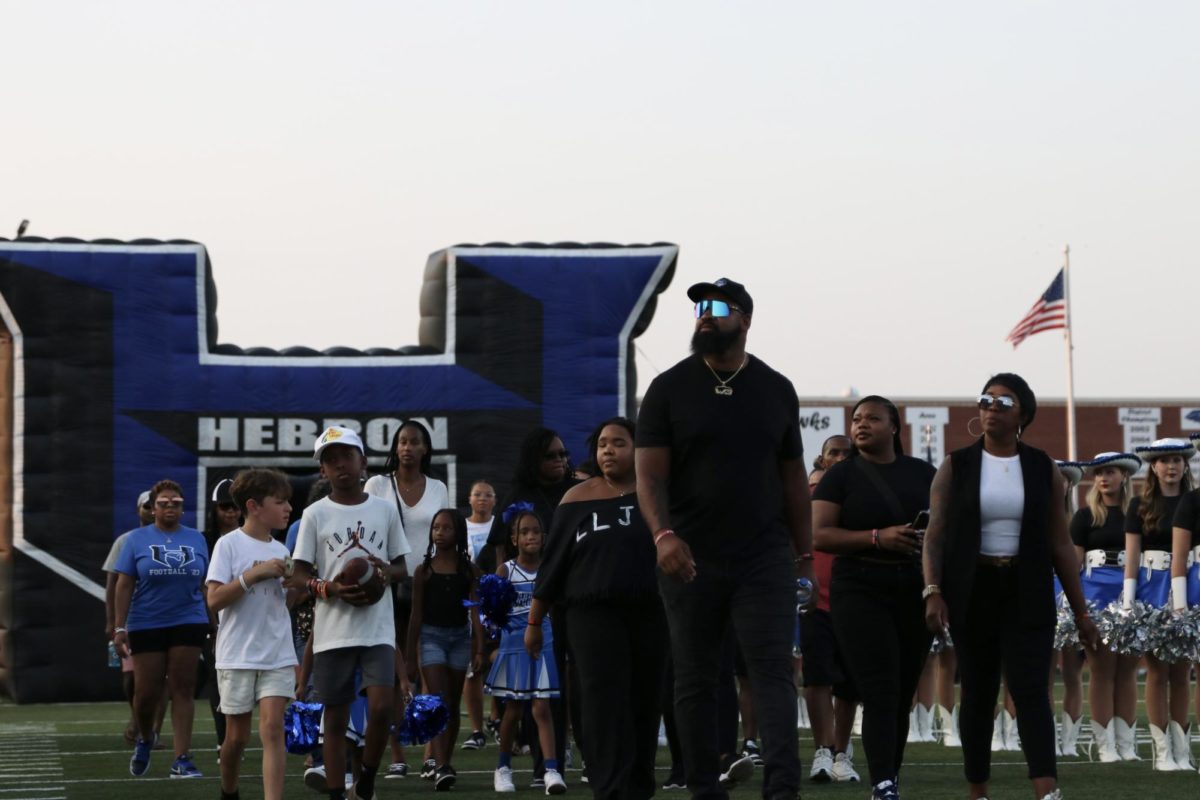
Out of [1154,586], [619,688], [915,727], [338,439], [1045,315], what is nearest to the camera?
[619,688]

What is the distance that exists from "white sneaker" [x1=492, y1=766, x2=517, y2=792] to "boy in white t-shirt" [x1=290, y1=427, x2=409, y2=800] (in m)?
2.17

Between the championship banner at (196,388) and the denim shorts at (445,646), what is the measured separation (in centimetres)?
935

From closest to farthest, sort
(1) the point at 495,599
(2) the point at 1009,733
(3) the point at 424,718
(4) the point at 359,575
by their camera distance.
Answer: (4) the point at 359,575 < (3) the point at 424,718 < (1) the point at 495,599 < (2) the point at 1009,733

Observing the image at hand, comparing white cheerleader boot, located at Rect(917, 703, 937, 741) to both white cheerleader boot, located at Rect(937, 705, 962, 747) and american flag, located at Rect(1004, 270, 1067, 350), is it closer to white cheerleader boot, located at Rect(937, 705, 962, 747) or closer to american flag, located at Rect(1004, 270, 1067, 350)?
white cheerleader boot, located at Rect(937, 705, 962, 747)

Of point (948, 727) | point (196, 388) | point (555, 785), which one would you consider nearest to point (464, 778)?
point (555, 785)

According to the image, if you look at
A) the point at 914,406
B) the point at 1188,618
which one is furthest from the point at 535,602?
the point at 914,406

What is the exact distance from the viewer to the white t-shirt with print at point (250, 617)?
955cm

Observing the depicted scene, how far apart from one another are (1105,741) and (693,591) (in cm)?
660

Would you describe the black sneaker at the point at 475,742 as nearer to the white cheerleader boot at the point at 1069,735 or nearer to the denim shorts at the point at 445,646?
the denim shorts at the point at 445,646

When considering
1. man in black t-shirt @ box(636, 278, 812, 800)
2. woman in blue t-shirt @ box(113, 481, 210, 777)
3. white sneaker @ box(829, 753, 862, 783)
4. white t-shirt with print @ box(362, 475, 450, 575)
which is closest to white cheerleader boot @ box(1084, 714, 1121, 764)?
white sneaker @ box(829, 753, 862, 783)

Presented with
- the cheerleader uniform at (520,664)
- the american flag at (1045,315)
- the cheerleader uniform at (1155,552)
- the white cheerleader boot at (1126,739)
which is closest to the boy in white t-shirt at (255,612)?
the cheerleader uniform at (520,664)

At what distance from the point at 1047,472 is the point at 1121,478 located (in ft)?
16.9

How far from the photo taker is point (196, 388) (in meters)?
21.9

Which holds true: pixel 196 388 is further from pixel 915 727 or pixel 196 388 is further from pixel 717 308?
pixel 717 308
